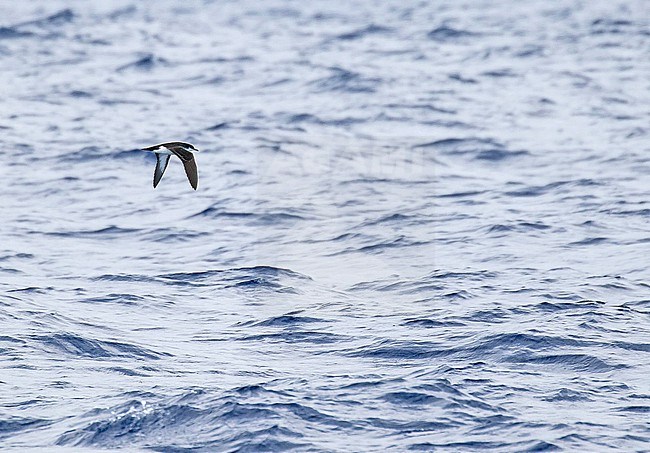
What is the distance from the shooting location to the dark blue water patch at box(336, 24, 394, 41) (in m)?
34.1

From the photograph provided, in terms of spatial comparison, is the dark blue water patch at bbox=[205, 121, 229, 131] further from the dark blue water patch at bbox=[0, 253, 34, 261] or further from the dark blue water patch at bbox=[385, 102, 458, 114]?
the dark blue water patch at bbox=[0, 253, 34, 261]

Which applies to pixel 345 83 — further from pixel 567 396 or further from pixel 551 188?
pixel 567 396

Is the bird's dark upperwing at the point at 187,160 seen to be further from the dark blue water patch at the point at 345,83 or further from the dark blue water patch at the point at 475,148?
the dark blue water patch at the point at 345,83

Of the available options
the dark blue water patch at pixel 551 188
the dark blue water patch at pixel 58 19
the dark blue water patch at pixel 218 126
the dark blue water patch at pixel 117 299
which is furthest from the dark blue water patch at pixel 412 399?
the dark blue water patch at pixel 58 19

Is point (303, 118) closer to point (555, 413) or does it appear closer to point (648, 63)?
point (648, 63)

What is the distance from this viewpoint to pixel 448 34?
113 feet

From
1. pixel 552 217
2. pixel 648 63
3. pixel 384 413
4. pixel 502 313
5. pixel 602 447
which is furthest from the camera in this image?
pixel 648 63

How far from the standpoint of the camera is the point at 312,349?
12711 millimetres

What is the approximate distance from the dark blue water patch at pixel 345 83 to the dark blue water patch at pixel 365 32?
17.8 feet

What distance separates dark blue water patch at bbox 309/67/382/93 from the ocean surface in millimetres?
97

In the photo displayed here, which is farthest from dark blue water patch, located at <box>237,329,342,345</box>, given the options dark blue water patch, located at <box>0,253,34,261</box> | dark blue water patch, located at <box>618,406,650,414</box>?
dark blue water patch, located at <box>0,253,34,261</box>

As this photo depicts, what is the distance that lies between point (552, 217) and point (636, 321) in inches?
174

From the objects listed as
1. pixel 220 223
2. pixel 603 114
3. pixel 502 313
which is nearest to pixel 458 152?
pixel 603 114

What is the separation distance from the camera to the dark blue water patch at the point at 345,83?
2709cm
